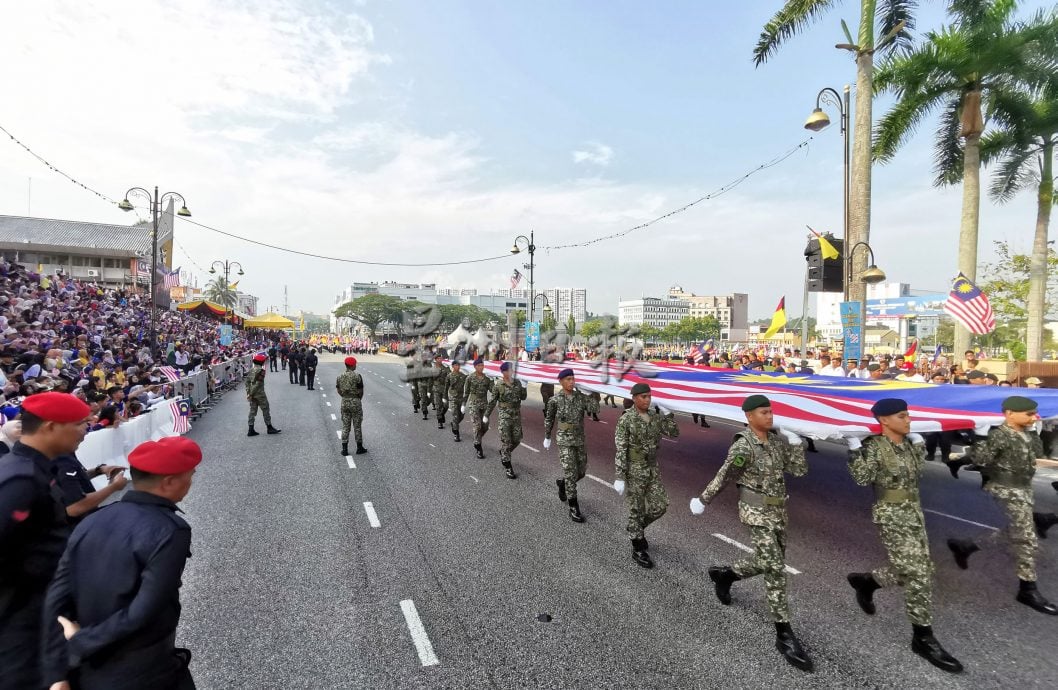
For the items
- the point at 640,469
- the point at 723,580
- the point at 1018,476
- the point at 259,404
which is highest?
the point at 1018,476

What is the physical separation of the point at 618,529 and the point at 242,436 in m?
10.5

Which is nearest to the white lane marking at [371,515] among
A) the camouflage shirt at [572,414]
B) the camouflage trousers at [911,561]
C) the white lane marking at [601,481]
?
the camouflage shirt at [572,414]

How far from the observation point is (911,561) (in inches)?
160

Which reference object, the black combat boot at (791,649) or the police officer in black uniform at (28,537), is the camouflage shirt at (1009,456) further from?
the police officer in black uniform at (28,537)

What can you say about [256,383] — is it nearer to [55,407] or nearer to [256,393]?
[256,393]

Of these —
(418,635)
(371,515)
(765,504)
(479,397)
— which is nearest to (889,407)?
(765,504)

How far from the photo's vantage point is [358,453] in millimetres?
11156

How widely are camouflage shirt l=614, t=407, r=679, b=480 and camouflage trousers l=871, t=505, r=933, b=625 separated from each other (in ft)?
7.17

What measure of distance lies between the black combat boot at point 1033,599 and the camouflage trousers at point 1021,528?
0.06m

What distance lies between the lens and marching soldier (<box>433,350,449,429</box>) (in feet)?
50.0

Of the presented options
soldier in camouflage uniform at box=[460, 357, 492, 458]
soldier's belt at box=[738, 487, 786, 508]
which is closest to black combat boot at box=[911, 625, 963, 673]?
soldier's belt at box=[738, 487, 786, 508]

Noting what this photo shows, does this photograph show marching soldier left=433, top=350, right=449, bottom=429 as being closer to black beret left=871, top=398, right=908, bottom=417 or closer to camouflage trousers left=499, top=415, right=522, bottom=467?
camouflage trousers left=499, top=415, right=522, bottom=467

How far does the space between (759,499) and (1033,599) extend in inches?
115

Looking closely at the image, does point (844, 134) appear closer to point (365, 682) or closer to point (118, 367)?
point (365, 682)
